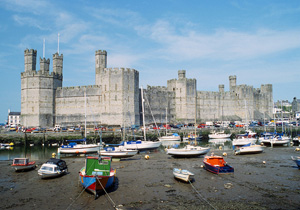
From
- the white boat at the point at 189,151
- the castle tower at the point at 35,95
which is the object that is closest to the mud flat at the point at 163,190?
the white boat at the point at 189,151

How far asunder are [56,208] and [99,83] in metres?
35.5

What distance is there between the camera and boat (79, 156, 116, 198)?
12.1 meters

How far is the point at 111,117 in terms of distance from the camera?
1704 inches

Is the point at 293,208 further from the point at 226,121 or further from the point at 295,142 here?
the point at 226,121

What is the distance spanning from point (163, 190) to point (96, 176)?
332 centimetres

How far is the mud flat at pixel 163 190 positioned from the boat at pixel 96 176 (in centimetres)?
39

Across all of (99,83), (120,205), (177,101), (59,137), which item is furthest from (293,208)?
(177,101)

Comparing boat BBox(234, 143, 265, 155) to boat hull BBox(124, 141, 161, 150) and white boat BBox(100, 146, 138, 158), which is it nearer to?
boat hull BBox(124, 141, 161, 150)

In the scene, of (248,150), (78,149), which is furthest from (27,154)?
(248,150)

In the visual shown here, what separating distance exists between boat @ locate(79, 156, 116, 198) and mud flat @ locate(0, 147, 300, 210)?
39 cm

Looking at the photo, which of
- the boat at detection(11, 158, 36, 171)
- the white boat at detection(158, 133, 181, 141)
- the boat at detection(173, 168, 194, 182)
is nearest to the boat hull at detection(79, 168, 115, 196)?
the boat at detection(173, 168, 194, 182)

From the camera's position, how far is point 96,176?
39.5 feet

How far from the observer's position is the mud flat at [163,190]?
438 inches

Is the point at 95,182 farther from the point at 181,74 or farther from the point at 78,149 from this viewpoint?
the point at 181,74
